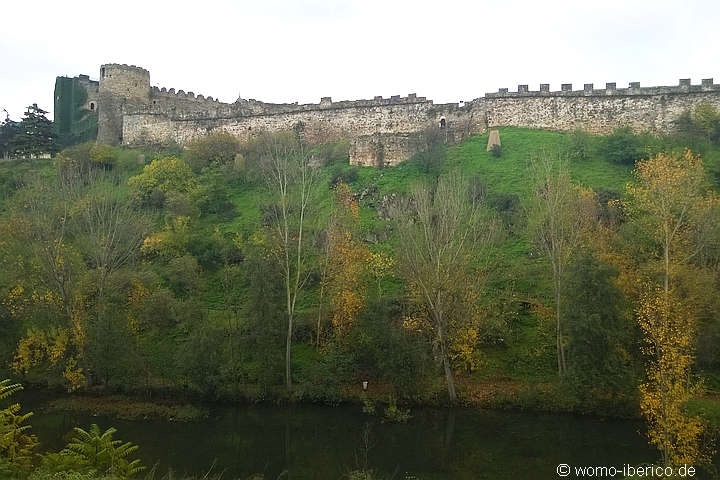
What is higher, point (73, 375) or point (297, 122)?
point (297, 122)

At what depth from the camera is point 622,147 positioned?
3803 centimetres

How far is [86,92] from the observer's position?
55812mm

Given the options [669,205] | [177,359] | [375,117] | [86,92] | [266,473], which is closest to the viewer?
[266,473]

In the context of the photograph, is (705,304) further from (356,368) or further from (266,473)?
(266,473)

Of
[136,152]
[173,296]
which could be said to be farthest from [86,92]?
[173,296]

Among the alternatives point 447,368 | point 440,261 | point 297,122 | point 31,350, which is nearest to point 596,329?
point 447,368

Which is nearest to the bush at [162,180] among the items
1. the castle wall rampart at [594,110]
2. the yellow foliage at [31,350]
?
the yellow foliage at [31,350]

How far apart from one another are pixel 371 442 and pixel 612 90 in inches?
1317

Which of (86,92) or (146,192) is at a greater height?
(86,92)

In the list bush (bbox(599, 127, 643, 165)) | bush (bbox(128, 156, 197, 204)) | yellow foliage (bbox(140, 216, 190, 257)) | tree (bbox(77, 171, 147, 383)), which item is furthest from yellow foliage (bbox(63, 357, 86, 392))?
bush (bbox(599, 127, 643, 165))

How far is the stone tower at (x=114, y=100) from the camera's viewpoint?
167 ft

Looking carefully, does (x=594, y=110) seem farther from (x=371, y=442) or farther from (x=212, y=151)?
(x=371, y=442)

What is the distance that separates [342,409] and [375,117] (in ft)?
95.8

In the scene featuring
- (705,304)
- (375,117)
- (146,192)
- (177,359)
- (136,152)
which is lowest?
(177,359)
